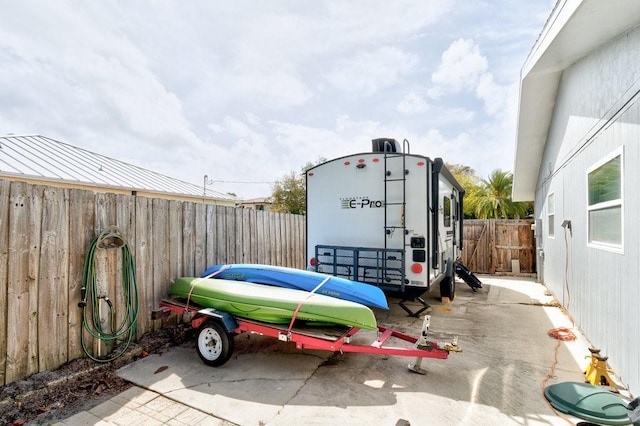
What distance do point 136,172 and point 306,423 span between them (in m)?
16.6

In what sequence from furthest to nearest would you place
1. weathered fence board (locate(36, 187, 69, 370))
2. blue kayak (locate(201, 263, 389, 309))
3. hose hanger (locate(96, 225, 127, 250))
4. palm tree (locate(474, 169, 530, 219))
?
palm tree (locate(474, 169, 530, 219))
blue kayak (locate(201, 263, 389, 309))
hose hanger (locate(96, 225, 127, 250))
weathered fence board (locate(36, 187, 69, 370))

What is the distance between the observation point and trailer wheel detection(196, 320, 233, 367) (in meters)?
3.49

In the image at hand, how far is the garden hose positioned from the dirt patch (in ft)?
0.64

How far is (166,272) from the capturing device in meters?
4.55

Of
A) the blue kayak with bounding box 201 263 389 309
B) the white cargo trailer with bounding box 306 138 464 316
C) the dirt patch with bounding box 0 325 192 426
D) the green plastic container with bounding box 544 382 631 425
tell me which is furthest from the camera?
the white cargo trailer with bounding box 306 138 464 316

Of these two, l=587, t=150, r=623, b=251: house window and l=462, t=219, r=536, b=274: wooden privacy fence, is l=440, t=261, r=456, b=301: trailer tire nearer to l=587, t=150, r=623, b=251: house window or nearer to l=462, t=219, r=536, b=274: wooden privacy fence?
l=587, t=150, r=623, b=251: house window

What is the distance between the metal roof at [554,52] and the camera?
3289 millimetres

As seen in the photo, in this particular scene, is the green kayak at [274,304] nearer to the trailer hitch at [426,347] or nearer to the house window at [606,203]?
the trailer hitch at [426,347]

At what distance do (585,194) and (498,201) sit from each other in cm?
1172

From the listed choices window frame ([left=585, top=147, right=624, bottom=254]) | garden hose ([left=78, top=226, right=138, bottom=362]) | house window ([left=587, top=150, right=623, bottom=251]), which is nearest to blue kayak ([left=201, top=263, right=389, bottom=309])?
garden hose ([left=78, top=226, right=138, bottom=362])

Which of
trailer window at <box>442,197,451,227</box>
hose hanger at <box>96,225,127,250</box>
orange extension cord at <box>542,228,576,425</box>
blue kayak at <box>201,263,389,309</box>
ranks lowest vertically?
orange extension cord at <box>542,228,576,425</box>

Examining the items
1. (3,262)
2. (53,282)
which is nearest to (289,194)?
(53,282)

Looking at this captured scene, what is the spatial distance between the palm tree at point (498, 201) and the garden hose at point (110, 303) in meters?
15.3

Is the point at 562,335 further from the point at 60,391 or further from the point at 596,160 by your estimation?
the point at 60,391
